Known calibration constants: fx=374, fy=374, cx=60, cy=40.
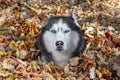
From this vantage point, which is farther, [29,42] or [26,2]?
[26,2]

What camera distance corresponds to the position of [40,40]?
21.6 feet

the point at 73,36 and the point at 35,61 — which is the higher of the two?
the point at 73,36

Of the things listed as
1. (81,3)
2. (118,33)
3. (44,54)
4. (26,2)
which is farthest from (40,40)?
(81,3)

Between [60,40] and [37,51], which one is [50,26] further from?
[37,51]

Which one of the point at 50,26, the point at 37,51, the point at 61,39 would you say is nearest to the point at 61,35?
the point at 61,39

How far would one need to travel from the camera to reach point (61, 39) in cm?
608

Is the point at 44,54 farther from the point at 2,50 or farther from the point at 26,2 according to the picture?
the point at 26,2

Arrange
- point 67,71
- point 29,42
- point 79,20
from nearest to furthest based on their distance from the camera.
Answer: point 67,71
point 29,42
point 79,20

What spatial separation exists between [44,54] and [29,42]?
550mm

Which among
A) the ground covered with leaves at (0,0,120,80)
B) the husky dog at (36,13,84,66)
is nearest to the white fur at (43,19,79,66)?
the husky dog at (36,13,84,66)

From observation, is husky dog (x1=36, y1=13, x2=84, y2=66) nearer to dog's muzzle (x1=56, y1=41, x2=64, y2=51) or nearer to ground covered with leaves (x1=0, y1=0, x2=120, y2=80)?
dog's muzzle (x1=56, y1=41, x2=64, y2=51)

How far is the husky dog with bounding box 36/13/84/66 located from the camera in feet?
20.3

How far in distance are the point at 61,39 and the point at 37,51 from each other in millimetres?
946

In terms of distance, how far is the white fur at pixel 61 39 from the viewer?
6.20m
